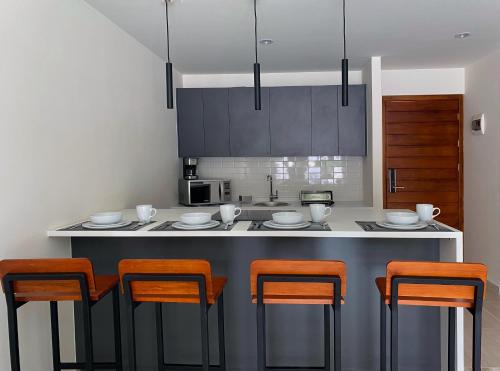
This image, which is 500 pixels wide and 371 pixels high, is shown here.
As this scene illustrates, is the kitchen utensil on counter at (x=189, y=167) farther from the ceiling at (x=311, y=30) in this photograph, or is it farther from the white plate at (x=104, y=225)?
the white plate at (x=104, y=225)

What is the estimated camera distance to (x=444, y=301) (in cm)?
184

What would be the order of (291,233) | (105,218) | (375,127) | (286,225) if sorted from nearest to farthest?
(291,233)
(286,225)
(105,218)
(375,127)

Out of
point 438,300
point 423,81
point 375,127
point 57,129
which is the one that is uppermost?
point 423,81

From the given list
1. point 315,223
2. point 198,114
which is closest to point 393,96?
point 198,114

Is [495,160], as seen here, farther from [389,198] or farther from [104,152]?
[104,152]

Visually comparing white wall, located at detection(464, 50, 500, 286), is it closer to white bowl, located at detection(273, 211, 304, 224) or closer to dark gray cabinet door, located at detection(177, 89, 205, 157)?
white bowl, located at detection(273, 211, 304, 224)

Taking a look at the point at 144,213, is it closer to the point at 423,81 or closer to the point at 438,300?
the point at 438,300

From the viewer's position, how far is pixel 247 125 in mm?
4820

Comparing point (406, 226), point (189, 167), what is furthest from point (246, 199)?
point (406, 226)

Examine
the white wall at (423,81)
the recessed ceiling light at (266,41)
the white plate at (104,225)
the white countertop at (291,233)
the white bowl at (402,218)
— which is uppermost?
the recessed ceiling light at (266,41)

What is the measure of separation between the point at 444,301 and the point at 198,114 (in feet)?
11.8

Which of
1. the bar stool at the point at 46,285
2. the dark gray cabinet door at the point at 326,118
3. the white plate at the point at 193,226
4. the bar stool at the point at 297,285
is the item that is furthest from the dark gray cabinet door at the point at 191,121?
the bar stool at the point at 297,285

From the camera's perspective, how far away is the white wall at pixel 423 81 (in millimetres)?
5008

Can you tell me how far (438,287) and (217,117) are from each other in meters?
3.45
